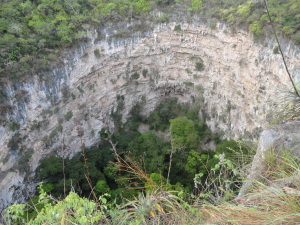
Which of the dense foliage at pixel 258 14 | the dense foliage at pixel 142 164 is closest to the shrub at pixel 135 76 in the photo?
the dense foliage at pixel 142 164

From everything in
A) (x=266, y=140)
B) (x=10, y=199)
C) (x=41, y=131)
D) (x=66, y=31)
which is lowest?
(x=10, y=199)

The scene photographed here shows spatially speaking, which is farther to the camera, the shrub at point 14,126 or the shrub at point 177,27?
the shrub at point 177,27

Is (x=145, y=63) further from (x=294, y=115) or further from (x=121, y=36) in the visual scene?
(x=294, y=115)

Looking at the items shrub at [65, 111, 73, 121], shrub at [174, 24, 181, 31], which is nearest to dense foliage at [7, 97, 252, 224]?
shrub at [65, 111, 73, 121]

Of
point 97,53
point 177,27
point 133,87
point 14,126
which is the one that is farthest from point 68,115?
point 177,27

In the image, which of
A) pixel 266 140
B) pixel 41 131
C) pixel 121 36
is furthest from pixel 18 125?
pixel 266 140

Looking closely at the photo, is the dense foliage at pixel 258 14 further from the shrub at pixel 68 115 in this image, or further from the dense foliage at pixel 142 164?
the shrub at pixel 68 115

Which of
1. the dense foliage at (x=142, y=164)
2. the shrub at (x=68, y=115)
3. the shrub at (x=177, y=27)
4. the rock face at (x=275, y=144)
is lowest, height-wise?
the dense foliage at (x=142, y=164)
